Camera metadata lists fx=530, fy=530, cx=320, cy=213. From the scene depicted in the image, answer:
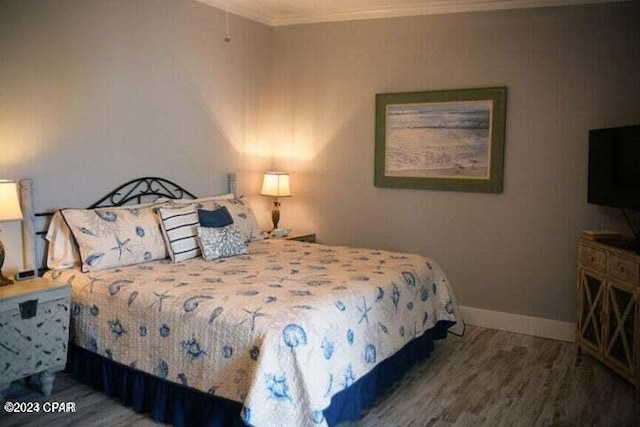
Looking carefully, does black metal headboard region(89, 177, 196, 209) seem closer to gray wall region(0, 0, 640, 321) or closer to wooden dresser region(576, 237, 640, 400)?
gray wall region(0, 0, 640, 321)

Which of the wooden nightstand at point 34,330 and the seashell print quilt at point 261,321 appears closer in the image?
the seashell print quilt at point 261,321

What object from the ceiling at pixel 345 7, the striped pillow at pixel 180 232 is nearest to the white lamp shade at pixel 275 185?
the striped pillow at pixel 180 232

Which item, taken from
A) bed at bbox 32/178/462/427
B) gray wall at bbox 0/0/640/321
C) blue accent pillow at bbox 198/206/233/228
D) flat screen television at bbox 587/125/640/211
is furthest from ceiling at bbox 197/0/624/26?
bed at bbox 32/178/462/427

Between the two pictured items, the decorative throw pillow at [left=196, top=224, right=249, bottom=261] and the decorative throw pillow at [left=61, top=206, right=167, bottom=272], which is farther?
the decorative throw pillow at [left=196, top=224, right=249, bottom=261]

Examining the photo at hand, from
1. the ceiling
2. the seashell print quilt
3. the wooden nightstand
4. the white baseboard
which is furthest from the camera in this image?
the ceiling

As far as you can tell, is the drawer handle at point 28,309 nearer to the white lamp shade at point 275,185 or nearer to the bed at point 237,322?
the bed at point 237,322

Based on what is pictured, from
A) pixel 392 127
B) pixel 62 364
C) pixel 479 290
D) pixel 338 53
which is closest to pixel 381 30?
pixel 338 53

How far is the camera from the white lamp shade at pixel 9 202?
2.90 meters

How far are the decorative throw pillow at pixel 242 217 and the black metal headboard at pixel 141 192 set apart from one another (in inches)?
13.7

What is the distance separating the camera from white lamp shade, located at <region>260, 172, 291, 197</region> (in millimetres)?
5027

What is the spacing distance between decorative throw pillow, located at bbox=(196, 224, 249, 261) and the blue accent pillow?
0.04m

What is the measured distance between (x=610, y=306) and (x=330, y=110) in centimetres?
289

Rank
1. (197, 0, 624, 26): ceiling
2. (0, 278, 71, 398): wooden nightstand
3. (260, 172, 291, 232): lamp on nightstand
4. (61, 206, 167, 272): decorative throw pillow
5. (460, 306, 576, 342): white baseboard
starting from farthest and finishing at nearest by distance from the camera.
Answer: (260, 172, 291, 232): lamp on nightstand → (197, 0, 624, 26): ceiling → (460, 306, 576, 342): white baseboard → (61, 206, 167, 272): decorative throw pillow → (0, 278, 71, 398): wooden nightstand

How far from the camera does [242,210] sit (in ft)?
14.3
